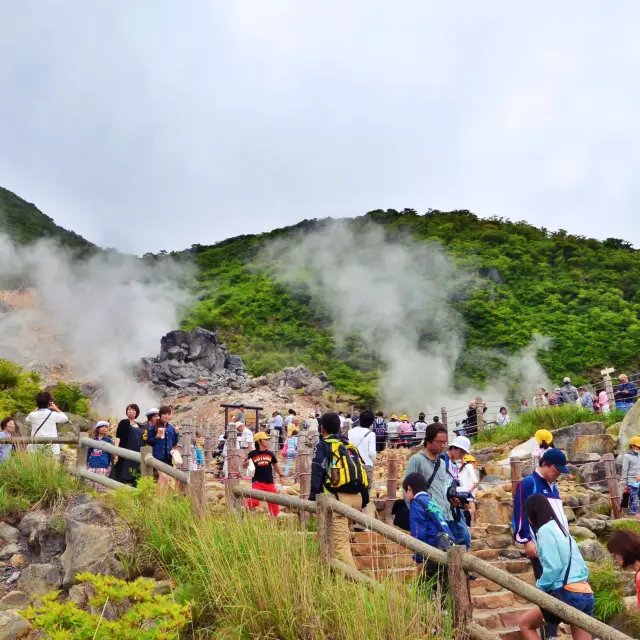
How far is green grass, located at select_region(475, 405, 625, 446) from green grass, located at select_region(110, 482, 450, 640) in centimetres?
1138

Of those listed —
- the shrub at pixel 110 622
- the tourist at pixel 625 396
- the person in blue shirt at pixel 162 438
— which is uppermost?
the tourist at pixel 625 396

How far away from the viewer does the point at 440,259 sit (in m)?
45.8

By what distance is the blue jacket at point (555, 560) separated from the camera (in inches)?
161

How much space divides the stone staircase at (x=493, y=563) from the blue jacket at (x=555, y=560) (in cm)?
88

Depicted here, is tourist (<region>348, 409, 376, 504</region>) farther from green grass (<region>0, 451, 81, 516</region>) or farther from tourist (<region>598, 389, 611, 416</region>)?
tourist (<region>598, 389, 611, 416</region>)

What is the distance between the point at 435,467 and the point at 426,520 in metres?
0.46

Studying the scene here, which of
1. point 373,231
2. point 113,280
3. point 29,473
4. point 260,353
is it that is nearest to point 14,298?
point 113,280

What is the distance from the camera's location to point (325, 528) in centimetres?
481

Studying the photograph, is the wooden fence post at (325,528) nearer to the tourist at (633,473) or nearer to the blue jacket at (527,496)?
the blue jacket at (527,496)

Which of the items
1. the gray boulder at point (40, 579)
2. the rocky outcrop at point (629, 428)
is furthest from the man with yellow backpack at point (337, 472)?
the rocky outcrop at point (629, 428)

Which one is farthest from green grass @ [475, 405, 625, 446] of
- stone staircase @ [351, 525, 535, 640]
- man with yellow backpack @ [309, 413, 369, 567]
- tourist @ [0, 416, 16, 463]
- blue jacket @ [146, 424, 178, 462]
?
tourist @ [0, 416, 16, 463]

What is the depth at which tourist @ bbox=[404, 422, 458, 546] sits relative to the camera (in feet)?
16.3

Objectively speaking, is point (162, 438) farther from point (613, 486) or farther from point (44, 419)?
point (613, 486)

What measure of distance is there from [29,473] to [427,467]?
16.9 ft
